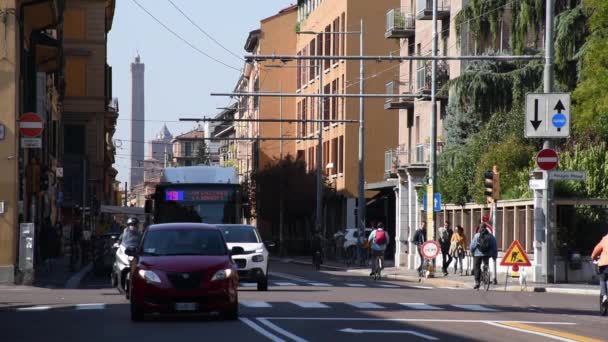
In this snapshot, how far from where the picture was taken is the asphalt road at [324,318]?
18.5 meters

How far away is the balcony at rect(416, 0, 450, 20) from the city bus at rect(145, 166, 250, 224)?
20974 mm

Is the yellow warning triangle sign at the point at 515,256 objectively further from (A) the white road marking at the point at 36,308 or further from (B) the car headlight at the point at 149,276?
(B) the car headlight at the point at 149,276

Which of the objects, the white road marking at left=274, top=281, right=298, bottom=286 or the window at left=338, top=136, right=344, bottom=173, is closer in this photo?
the white road marking at left=274, top=281, right=298, bottom=286

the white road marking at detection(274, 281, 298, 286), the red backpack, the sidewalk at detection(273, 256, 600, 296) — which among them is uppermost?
the red backpack

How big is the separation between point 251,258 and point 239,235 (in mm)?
1518

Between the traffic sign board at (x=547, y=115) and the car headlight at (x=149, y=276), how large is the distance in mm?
17915

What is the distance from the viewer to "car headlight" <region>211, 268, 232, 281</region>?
68.2 ft

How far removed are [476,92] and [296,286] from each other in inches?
761

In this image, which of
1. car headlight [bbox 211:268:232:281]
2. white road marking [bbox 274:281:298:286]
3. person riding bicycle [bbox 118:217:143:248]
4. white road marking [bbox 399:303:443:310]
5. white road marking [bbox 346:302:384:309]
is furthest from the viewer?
white road marking [bbox 274:281:298:286]

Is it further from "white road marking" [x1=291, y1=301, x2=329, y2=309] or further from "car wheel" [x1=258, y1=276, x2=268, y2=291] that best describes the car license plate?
"car wheel" [x1=258, y1=276, x2=268, y2=291]

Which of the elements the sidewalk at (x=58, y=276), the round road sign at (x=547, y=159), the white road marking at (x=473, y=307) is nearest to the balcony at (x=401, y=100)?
the sidewalk at (x=58, y=276)

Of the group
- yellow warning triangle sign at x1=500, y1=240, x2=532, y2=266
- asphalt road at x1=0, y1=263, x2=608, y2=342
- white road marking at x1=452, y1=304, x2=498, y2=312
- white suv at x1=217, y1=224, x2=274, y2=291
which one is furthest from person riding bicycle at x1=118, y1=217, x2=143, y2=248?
yellow warning triangle sign at x1=500, y1=240, x2=532, y2=266

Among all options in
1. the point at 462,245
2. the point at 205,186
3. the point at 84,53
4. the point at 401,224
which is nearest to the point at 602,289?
the point at 205,186

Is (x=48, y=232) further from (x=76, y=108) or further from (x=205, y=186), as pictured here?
(x=76, y=108)
